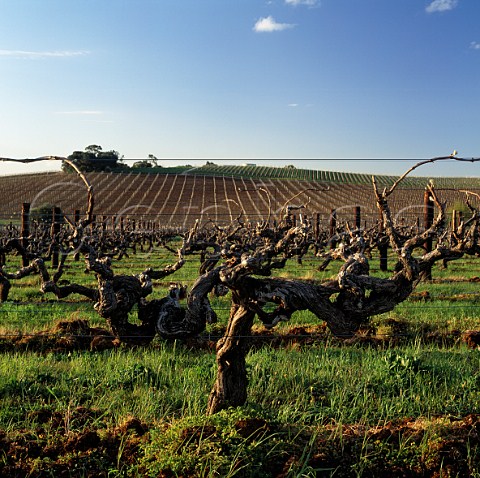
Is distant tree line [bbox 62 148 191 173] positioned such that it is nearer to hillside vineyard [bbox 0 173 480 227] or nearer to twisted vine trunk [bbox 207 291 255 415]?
twisted vine trunk [bbox 207 291 255 415]

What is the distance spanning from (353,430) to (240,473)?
1109 mm

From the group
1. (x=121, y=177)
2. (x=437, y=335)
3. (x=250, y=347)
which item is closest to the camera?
(x=250, y=347)

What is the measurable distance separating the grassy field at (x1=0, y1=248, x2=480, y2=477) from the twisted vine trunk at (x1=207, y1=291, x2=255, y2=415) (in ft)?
0.79

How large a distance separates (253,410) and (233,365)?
1.24ft

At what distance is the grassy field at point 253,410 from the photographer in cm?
345

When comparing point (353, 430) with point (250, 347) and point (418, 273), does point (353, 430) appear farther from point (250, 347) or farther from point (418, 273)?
point (250, 347)

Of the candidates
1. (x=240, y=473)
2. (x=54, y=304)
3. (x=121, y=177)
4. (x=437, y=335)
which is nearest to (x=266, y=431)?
(x=240, y=473)

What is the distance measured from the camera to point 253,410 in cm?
383

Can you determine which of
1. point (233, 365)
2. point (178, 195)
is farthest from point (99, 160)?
point (178, 195)

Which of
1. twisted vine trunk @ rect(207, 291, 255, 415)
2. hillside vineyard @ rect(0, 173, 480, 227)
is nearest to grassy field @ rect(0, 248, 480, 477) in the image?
twisted vine trunk @ rect(207, 291, 255, 415)

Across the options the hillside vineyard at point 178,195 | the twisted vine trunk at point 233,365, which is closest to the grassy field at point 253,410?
the twisted vine trunk at point 233,365

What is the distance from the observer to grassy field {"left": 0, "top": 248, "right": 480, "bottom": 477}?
3.45 meters

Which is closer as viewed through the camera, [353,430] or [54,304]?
[353,430]

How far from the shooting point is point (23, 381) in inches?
203
